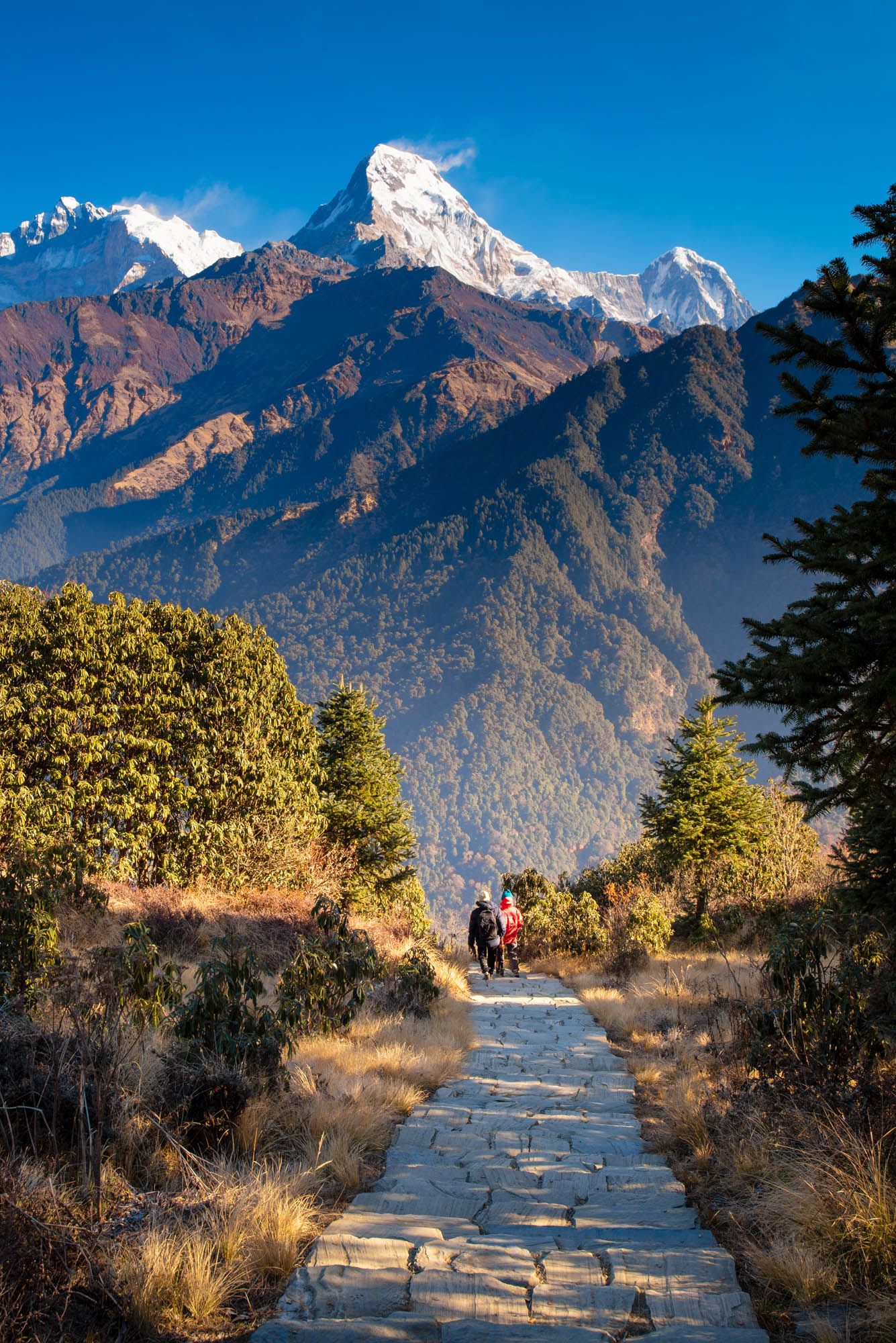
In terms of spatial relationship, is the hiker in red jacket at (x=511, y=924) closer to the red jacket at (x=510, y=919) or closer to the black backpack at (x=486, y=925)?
the red jacket at (x=510, y=919)

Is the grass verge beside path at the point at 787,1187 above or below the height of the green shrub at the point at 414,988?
above

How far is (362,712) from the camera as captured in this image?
21094 mm

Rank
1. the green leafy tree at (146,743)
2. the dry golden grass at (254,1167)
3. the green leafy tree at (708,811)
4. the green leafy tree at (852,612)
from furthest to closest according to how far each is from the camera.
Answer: the green leafy tree at (708,811) < the green leafy tree at (146,743) < the green leafy tree at (852,612) < the dry golden grass at (254,1167)

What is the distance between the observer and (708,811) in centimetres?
1847

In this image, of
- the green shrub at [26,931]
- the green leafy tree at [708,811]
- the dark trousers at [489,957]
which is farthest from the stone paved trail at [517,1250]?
the green leafy tree at [708,811]

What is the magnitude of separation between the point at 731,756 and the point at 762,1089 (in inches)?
619

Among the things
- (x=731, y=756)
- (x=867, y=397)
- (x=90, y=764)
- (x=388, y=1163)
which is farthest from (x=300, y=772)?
(x=867, y=397)

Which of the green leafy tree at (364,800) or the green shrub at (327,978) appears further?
the green leafy tree at (364,800)

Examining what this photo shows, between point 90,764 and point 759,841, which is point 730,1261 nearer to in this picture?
point 90,764

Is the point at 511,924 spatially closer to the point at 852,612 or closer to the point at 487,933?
the point at 487,933

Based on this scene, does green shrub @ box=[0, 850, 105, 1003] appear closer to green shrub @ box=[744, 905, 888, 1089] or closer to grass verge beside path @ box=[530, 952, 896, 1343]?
grass verge beside path @ box=[530, 952, 896, 1343]

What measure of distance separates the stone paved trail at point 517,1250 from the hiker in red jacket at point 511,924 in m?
9.59

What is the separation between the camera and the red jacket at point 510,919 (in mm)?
15086

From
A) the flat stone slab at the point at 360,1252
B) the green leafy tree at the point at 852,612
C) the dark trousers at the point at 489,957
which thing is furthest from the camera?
the dark trousers at the point at 489,957
